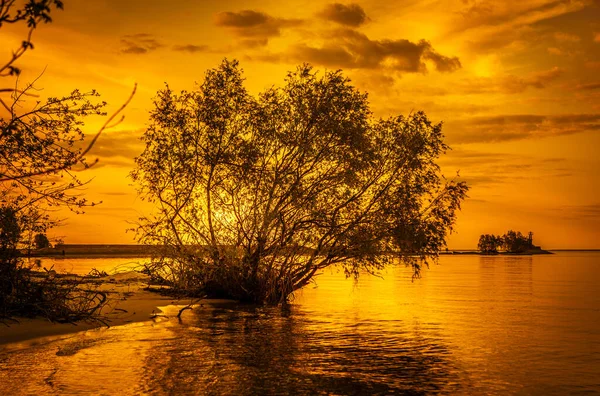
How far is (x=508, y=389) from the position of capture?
1806cm

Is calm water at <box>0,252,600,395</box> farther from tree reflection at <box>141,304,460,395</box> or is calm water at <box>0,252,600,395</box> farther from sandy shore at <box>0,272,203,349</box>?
sandy shore at <box>0,272,203,349</box>

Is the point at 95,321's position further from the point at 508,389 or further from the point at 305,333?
the point at 508,389

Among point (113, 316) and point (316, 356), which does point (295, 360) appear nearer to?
point (316, 356)

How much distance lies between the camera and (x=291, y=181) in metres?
36.5

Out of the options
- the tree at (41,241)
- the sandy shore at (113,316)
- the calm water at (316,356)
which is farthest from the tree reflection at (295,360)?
the tree at (41,241)

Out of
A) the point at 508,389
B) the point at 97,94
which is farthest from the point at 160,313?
the point at 508,389

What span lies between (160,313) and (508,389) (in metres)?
18.9

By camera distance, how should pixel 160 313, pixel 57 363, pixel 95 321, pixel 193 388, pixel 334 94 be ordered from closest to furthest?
pixel 193 388
pixel 57 363
pixel 95 321
pixel 160 313
pixel 334 94

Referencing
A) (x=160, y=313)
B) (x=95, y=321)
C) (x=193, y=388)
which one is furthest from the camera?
(x=160, y=313)

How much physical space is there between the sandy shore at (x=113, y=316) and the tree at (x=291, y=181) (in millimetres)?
2341

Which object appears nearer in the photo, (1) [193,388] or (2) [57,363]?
(1) [193,388]

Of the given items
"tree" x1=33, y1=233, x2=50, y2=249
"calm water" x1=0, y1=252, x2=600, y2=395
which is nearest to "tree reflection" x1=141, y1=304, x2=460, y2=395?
"calm water" x1=0, y1=252, x2=600, y2=395

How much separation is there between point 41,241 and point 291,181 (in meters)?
15.9

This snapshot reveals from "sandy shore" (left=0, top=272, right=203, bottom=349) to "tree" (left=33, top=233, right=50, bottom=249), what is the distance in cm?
272
